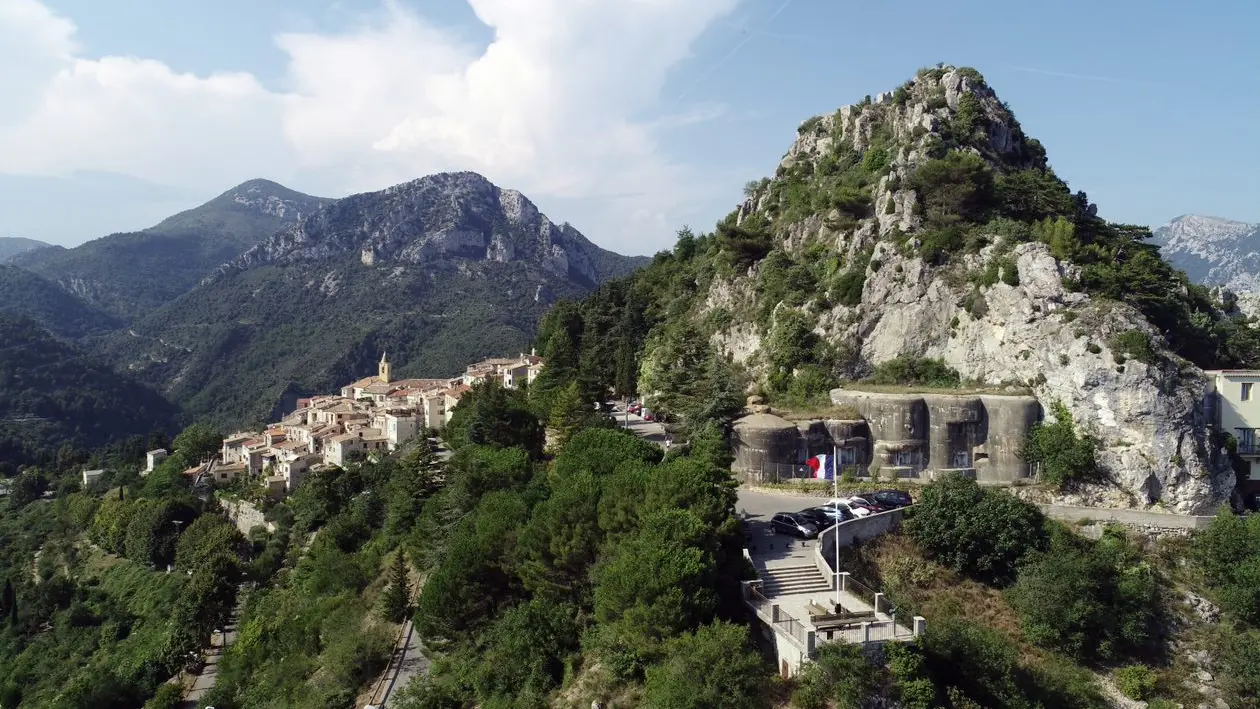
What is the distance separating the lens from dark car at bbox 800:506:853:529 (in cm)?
2187

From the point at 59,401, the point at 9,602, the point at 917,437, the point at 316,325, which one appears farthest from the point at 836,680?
the point at 316,325

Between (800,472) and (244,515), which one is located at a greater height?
(800,472)

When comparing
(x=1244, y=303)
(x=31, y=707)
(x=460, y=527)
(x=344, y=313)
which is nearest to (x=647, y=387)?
(x=460, y=527)

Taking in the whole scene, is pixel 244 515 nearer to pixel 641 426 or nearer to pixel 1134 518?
pixel 641 426

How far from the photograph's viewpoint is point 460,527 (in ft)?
84.3

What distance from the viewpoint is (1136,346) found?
84.9ft

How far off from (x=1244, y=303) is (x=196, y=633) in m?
75.0

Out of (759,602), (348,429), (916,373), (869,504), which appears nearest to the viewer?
(759,602)

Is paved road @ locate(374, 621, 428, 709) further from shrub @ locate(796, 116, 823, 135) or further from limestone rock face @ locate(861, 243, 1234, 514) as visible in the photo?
shrub @ locate(796, 116, 823, 135)

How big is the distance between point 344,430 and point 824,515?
51559 mm

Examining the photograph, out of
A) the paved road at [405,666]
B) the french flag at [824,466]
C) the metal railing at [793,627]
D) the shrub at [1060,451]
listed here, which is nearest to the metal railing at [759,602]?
the metal railing at [793,627]

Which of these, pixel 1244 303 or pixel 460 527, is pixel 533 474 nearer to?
pixel 460 527

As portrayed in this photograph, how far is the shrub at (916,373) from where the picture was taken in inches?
1232

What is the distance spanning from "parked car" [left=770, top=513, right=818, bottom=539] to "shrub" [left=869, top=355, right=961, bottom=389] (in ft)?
40.1
